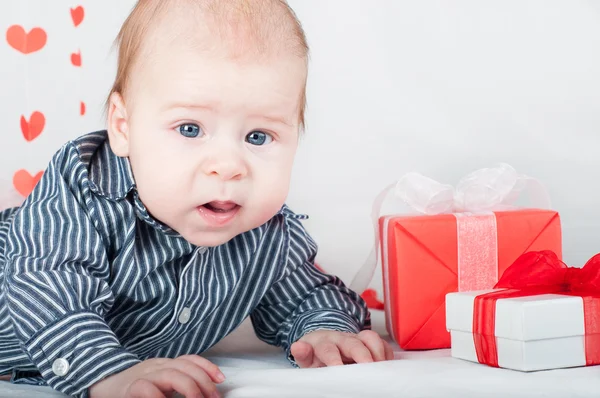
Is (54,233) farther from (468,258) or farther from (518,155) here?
(518,155)

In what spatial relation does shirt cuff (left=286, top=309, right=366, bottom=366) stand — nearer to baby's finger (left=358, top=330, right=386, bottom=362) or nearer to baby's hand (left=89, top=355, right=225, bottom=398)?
baby's finger (left=358, top=330, right=386, bottom=362)

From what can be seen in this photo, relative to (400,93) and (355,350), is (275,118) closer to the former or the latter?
(355,350)

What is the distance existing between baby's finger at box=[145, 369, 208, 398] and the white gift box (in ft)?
1.20

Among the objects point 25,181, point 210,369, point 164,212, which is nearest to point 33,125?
point 25,181

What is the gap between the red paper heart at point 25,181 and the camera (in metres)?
1.81

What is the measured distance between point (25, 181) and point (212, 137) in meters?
0.93

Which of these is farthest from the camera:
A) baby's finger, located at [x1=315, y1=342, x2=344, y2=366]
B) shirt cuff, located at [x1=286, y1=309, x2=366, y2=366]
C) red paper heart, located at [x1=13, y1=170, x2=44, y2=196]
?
red paper heart, located at [x1=13, y1=170, x2=44, y2=196]

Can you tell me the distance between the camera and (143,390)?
896 millimetres

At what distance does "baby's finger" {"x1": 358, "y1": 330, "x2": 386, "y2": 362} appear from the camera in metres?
1.14

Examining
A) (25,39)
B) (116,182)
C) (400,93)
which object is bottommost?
(116,182)

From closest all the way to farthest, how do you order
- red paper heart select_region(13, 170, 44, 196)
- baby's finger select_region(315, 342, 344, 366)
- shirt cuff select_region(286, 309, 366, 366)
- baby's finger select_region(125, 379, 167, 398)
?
baby's finger select_region(125, 379, 167, 398) → baby's finger select_region(315, 342, 344, 366) → shirt cuff select_region(286, 309, 366, 366) → red paper heart select_region(13, 170, 44, 196)

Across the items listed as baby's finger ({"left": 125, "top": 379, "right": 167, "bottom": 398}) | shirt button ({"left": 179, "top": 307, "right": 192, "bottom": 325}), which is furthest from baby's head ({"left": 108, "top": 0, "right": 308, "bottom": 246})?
baby's finger ({"left": 125, "top": 379, "right": 167, "bottom": 398})

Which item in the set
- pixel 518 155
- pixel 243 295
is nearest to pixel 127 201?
pixel 243 295

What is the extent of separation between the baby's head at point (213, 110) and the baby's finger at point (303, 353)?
17 centimetres
